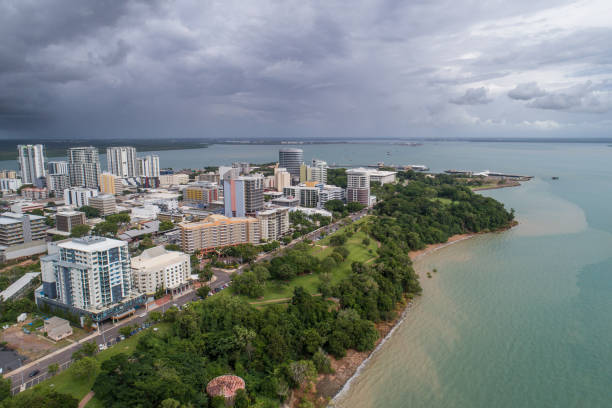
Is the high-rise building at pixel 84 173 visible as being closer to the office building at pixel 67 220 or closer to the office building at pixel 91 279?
the office building at pixel 67 220

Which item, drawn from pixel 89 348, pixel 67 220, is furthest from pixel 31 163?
pixel 89 348

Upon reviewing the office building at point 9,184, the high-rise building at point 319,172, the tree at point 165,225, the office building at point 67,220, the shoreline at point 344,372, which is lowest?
the shoreline at point 344,372

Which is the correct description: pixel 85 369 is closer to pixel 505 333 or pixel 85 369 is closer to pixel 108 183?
pixel 505 333

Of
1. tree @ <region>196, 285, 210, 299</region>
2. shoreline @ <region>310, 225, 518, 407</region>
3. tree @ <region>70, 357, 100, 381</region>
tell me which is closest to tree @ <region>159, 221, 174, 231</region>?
tree @ <region>196, 285, 210, 299</region>

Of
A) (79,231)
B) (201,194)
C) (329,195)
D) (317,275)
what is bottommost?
(317,275)

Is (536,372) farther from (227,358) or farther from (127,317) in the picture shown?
(127,317)

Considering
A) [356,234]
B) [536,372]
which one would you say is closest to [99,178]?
[356,234]

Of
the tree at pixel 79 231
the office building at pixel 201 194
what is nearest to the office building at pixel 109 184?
the office building at pixel 201 194
